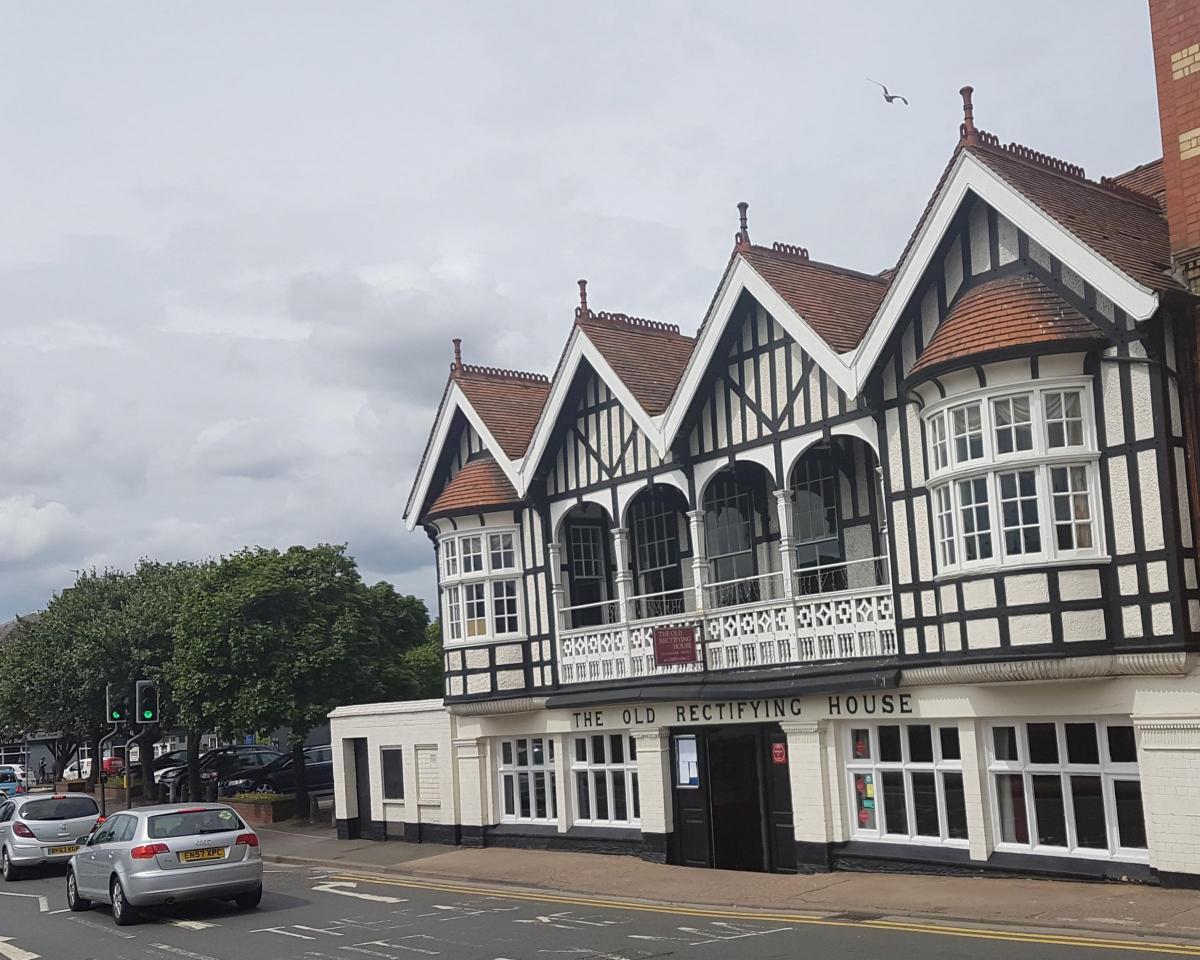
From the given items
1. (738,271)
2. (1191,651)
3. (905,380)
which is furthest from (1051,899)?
(738,271)

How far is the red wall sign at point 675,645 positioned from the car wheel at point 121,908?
852 cm

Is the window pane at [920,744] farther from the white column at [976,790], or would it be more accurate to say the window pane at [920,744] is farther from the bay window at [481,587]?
the bay window at [481,587]

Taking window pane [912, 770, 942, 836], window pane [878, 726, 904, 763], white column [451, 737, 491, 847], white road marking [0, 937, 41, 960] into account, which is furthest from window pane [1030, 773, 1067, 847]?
white road marking [0, 937, 41, 960]

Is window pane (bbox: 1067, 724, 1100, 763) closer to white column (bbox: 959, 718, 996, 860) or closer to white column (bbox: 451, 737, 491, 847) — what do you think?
white column (bbox: 959, 718, 996, 860)

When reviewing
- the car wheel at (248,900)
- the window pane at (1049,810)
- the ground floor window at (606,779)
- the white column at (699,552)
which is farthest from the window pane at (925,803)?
the car wheel at (248,900)

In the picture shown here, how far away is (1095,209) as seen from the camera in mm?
17391

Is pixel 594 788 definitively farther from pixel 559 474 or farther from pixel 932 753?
pixel 932 753

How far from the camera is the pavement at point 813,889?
13.8 meters

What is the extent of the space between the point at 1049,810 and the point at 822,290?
8.30 meters

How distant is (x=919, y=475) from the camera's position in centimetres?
1756

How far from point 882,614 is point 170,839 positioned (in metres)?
10.1

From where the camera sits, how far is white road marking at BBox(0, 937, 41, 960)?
1555 cm

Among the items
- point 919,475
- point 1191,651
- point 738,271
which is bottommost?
point 1191,651

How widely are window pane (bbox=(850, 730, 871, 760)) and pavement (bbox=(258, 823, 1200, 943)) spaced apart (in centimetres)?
165
